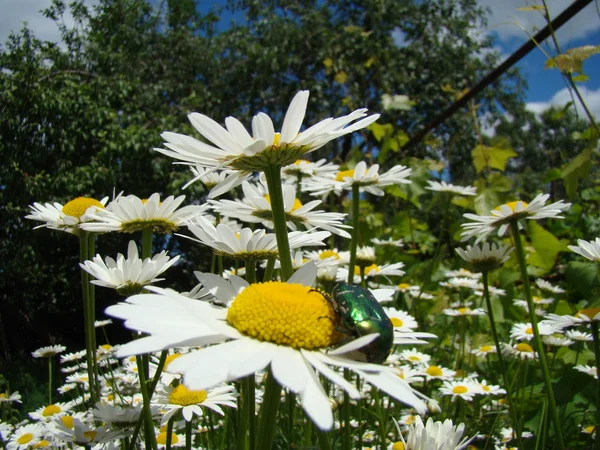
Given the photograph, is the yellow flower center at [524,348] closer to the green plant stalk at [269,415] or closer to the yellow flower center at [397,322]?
the yellow flower center at [397,322]

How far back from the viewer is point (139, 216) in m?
1.14

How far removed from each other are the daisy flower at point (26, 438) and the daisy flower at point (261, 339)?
1252 millimetres

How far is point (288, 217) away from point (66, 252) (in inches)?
272

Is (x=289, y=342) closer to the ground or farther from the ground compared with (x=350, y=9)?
closer to the ground

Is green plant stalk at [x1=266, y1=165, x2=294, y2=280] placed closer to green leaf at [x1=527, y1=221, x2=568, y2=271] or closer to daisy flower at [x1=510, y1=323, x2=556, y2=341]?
daisy flower at [x1=510, y1=323, x2=556, y2=341]

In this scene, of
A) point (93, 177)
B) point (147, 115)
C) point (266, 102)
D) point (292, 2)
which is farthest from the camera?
point (292, 2)

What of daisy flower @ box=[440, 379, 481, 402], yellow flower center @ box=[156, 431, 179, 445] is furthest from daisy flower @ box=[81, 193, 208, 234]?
daisy flower @ box=[440, 379, 481, 402]

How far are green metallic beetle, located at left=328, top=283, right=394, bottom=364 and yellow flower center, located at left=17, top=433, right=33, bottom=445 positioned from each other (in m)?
1.44

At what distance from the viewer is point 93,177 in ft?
21.2

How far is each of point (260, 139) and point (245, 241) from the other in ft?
1.00

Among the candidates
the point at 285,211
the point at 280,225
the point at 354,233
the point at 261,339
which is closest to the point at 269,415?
the point at 261,339

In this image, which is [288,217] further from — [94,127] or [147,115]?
[147,115]

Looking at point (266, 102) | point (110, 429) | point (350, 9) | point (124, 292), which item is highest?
point (350, 9)

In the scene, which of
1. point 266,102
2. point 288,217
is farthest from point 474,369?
point 266,102
